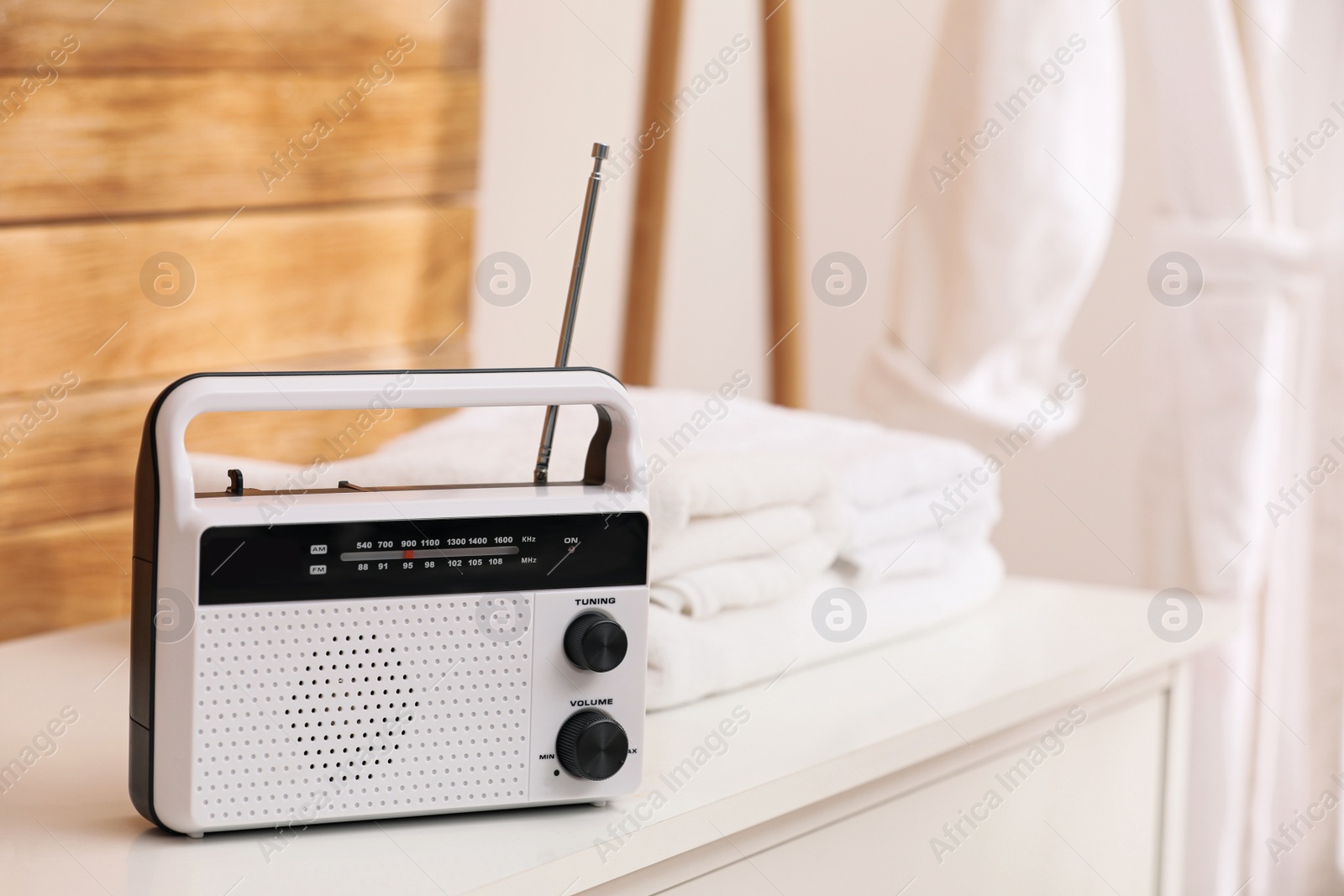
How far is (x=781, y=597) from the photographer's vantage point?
770 millimetres

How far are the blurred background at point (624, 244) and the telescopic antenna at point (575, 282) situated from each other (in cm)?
45

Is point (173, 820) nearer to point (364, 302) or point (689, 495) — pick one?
point (689, 495)

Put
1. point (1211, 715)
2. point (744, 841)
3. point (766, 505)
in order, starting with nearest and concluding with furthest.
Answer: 1. point (744, 841)
2. point (766, 505)
3. point (1211, 715)

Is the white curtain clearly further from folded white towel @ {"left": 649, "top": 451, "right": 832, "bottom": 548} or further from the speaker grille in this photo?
the speaker grille

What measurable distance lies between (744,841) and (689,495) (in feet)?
0.63

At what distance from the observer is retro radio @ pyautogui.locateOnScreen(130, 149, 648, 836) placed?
505mm

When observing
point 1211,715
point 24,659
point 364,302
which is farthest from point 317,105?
point 1211,715

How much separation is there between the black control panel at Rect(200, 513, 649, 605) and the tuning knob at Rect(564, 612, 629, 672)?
2 cm

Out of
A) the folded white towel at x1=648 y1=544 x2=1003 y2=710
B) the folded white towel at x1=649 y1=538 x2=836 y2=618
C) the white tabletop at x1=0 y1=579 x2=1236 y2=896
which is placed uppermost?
the folded white towel at x1=649 y1=538 x2=836 y2=618

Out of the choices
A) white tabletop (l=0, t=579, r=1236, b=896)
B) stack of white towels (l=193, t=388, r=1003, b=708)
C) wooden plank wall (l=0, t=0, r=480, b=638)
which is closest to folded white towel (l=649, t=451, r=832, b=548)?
stack of white towels (l=193, t=388, r=1003, b=708)

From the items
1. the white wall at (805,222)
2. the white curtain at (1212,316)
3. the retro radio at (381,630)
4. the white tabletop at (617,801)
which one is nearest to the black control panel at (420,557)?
the retro radio at (381,630)

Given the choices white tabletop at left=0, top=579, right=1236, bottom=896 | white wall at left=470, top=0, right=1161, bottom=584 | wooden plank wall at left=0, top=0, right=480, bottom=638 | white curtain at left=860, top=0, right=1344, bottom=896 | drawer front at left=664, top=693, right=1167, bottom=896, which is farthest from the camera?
white wall at left=470, top=0, right=1161, bottom=584

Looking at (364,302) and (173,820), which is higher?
(364,302)

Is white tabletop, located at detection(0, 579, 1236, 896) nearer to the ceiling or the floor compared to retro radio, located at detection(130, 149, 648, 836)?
nearer to the floor
